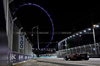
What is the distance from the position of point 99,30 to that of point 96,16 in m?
12.4

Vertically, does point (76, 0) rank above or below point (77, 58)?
above

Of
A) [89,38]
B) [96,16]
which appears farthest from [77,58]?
[89,38]

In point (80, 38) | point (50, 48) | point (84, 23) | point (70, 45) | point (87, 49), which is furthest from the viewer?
point (50, 48)

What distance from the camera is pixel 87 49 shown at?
73.4ft

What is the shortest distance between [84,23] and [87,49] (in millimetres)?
16030

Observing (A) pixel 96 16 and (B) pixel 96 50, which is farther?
(A) pixel 96 16

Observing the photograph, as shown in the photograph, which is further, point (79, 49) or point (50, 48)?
point (50, 48)

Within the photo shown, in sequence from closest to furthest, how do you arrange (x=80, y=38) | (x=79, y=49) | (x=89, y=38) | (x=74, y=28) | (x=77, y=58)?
1. (x=77, y=58)
2. (x=79, y=49)
3. (x=74, y=28)
4. (x=89, y=38)
5. (x=80, y=38)

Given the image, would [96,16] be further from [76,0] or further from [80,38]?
[80,38]

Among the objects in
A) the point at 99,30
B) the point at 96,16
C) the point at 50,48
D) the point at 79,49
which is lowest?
the point at 50,48

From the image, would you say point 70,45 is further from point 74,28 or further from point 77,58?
point 77,58

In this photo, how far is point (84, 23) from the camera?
121ft

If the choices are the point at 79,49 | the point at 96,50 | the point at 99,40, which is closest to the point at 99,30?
the point at 99,40

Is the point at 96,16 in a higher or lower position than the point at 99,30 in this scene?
higher
